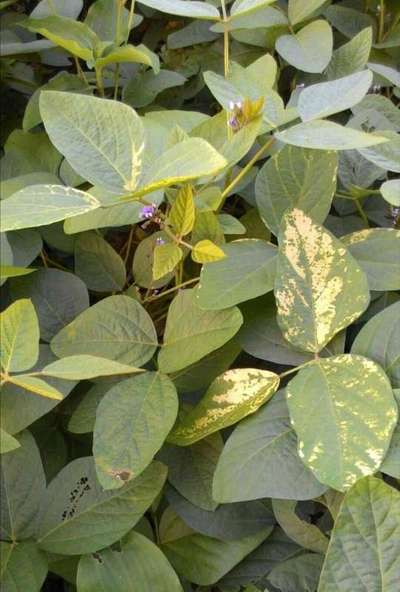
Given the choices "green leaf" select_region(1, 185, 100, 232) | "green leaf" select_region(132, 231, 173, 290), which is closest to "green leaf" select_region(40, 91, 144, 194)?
"green leaf" select_region(1, 185, 100, 232)

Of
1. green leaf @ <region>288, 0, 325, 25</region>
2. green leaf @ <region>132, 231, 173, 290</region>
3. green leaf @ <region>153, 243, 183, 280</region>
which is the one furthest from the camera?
green leaf @ <region>288, 0, 325, 25</region>

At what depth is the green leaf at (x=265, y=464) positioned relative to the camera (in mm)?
526

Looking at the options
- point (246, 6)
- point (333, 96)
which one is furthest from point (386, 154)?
point (246, 6)

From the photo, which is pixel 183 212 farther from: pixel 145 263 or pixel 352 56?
pixel 352 56

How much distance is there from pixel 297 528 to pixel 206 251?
0.79 ft

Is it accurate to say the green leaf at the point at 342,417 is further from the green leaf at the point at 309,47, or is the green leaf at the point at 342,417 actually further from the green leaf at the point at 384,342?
the green leaf at the point at 309,47

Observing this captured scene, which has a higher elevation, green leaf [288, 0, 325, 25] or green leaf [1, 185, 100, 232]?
green leaf [288, 0, 325, 25]

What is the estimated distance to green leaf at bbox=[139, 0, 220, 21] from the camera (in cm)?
59

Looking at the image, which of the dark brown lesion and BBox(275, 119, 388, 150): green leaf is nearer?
BBox(275, 119, 388, 150): green leaf

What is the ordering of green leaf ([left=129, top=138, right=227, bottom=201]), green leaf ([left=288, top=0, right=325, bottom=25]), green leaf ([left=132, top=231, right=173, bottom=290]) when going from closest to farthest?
1. green leaf ([left=129, top=138, right=227, bottom=201])
2. green leaf ([left=132, top=231, right=173, bottom=290])
3. green leaf ([left=288, top=0, right=325, bottom=25])

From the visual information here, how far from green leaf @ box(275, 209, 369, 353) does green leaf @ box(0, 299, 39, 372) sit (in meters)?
0.18

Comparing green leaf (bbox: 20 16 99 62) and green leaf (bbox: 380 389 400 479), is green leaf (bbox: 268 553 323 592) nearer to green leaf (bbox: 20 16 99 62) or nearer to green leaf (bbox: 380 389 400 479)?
green leaf (bbox: 380 389 400 479)

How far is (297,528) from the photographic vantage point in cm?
61

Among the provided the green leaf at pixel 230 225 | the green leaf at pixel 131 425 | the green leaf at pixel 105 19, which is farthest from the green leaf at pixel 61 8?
the green leaf at pixel 131 425
